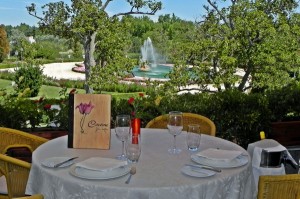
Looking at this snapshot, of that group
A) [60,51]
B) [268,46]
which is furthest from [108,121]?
Answer: [60,51]

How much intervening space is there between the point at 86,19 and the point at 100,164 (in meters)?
6.82

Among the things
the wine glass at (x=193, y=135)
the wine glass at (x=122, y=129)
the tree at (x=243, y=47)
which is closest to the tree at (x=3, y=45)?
the tree at (x=243, y=47)

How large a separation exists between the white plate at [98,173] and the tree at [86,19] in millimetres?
6552

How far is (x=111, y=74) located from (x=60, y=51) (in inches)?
96.3

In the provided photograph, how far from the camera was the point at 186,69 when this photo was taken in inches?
308

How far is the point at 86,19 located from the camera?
8.19 meters

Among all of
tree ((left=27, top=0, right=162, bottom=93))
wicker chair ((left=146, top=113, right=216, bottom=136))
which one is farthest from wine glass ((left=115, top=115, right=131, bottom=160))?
tree ((left=27, top=0, right=162, bottom=93))

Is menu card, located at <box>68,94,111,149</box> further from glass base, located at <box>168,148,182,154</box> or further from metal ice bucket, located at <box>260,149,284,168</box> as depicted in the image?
metal ice bucket, located at <box>260,149,284,168</box>

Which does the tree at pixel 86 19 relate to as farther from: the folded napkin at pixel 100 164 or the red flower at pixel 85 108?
the folded napkin at pixel 100 164

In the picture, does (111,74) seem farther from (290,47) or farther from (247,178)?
(247,178)

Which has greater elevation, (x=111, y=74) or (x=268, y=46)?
(x=268, y=46)

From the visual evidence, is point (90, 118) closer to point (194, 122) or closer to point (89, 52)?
point (194, 122)

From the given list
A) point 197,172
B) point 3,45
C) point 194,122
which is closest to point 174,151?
point 197,172

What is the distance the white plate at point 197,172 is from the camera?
1.62m
